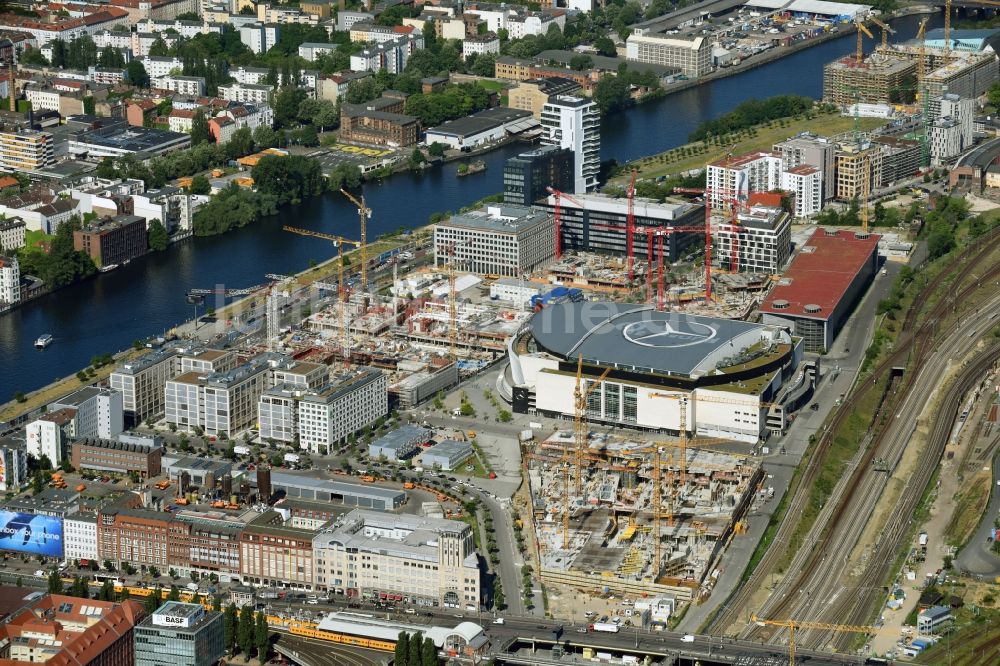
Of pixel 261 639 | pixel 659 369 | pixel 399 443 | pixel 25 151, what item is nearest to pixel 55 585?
pixel 261 639

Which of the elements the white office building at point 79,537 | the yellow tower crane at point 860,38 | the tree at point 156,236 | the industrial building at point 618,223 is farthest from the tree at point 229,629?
the yellow tower crane at point 860,38

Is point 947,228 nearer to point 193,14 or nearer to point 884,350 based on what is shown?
point 884,350

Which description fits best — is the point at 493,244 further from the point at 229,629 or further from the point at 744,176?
the point at 229,629

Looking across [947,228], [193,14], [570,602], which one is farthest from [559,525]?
[193,14]

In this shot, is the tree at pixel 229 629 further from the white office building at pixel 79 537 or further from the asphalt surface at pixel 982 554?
the asphalt surface at pixel 982 554

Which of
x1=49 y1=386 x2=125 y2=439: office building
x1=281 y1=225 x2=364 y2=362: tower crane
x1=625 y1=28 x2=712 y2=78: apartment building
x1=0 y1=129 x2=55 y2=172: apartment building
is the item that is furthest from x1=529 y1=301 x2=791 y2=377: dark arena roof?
x1=625 y1=28 x2=712 y2=78: apartment building
